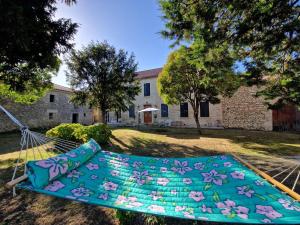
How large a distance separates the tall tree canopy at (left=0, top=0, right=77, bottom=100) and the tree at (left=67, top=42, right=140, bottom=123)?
10.6 feet

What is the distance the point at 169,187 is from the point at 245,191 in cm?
90

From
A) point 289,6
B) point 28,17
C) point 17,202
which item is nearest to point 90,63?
point 28,17

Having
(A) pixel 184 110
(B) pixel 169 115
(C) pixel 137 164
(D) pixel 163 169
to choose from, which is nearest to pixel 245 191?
(D) pixel 163 169

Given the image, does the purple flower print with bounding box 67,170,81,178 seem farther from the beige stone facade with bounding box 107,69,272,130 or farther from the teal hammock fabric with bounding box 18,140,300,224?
the beige stone facade with bounding box 107,69,272,130

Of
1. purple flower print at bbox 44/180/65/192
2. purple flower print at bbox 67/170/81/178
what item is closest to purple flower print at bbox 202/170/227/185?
purple flower print at bbox 67/170/81/178

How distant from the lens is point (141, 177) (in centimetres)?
247

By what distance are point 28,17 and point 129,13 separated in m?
3.85

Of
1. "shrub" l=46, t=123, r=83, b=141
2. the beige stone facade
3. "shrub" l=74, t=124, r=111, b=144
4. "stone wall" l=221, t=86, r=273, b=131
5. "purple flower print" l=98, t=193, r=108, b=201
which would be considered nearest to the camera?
"purple flower print" l=98, t=193, r=108, b=201

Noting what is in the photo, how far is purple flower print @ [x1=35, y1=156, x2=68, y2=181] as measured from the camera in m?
2.09

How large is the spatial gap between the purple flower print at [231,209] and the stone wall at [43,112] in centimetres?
1449

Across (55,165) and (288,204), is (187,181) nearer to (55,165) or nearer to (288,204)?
(288,204)

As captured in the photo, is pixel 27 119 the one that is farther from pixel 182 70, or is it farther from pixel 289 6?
pixel 289 6

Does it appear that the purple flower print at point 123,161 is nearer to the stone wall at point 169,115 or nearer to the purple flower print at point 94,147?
the purple flower print at point 94,147

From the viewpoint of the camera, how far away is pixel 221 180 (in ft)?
7.53
